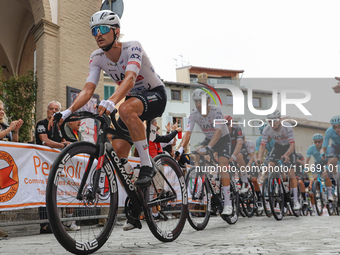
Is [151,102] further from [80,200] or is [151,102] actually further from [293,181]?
[293,181]

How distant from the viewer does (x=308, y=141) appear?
57312 millimetres

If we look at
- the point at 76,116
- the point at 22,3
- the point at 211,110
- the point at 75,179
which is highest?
the point at 22,3

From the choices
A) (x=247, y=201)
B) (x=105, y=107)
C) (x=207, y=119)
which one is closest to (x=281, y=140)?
(x=247, y=201)

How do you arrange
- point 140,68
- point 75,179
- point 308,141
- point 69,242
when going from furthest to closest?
point 308,141 < point 140,68 < point 75,179 < point 69,242

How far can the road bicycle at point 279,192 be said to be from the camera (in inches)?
363

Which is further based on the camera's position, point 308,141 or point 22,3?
point 308,141

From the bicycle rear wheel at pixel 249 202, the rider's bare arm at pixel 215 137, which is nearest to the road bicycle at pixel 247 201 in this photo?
the bicycle rear wheel at pixel 249 202

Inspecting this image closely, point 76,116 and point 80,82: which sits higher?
point 80,82

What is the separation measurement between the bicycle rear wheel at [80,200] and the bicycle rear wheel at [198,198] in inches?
105

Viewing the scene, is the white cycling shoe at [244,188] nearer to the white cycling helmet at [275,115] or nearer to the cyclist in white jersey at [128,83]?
the white cycling helmet at [275,115]

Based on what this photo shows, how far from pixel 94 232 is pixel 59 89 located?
9.12 metres

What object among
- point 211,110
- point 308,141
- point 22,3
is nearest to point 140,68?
point 211,110

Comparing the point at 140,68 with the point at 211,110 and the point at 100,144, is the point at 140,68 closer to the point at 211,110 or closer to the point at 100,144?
the point at 100,144

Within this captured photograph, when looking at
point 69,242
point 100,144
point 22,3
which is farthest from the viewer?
point 22,3
